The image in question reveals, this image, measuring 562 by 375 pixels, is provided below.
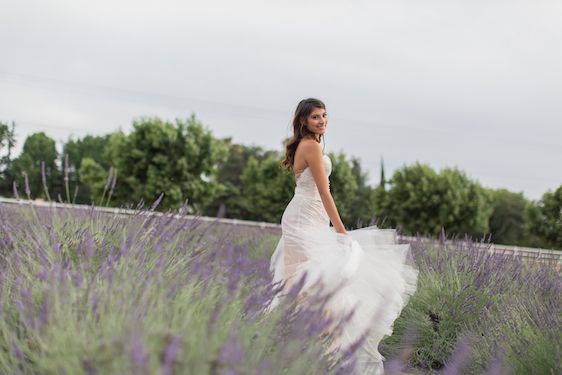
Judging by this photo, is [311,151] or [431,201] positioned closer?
[311,151]

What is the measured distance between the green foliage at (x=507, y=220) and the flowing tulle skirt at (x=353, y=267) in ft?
193

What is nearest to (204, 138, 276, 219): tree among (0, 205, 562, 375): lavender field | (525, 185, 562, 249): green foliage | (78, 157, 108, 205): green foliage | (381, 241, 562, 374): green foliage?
(78, 157, 108, 205): green foliage

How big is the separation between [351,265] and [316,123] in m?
1.11

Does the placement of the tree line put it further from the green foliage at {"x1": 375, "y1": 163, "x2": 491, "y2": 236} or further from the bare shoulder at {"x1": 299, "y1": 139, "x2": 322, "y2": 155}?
the bare shoulder at {"x1": 299, "y1": 139, "x2": 322, "y2": 155}

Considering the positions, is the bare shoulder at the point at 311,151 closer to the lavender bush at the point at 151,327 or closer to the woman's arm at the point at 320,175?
the woman's arm at the point at 320,175

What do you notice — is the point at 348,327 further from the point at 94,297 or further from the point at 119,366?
the point at 119,366

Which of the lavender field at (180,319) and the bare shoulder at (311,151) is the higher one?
the bare shoulder at (311,151)

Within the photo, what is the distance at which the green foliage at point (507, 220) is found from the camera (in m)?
62.2

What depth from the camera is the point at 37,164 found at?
72375 millimetres

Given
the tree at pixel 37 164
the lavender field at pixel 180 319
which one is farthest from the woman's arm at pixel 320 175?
the tree at pixel 37 164

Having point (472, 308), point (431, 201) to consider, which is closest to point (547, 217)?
point (431, 201)

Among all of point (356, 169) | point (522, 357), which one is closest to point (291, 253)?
point (522, 357)

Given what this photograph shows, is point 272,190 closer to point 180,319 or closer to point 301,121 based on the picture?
point 301,121

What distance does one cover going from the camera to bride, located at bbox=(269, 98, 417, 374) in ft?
16.4
